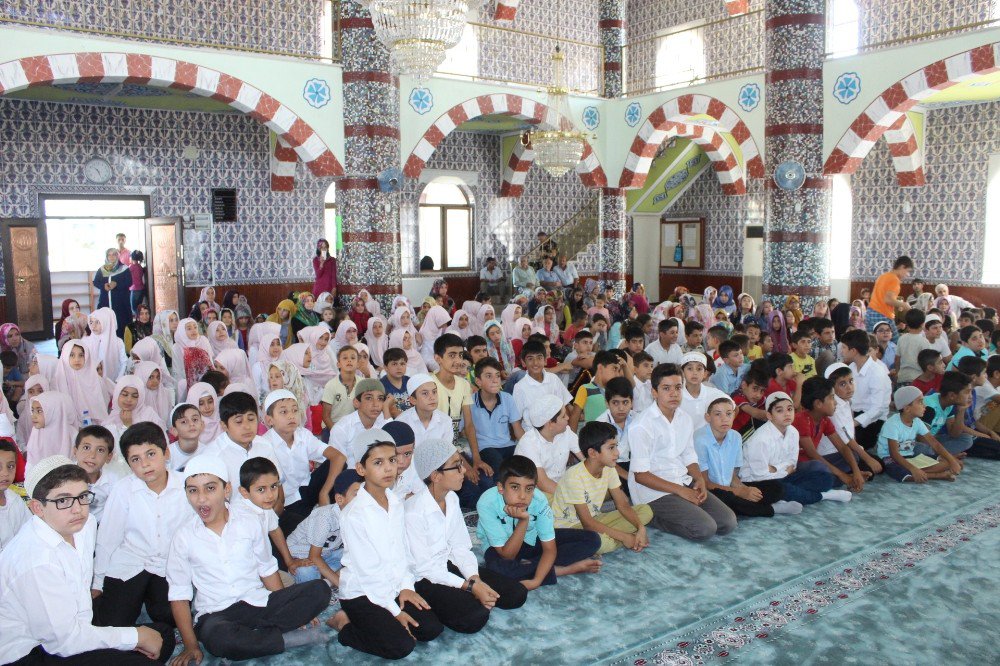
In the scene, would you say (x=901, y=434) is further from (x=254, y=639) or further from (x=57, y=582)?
(x=57, y=582)

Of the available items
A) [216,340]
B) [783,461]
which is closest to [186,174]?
[216,340]

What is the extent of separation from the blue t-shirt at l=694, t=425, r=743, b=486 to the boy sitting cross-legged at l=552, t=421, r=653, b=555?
1.84ft

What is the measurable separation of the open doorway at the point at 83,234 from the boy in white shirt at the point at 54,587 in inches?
315

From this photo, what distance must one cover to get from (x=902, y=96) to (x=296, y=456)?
6821 mm

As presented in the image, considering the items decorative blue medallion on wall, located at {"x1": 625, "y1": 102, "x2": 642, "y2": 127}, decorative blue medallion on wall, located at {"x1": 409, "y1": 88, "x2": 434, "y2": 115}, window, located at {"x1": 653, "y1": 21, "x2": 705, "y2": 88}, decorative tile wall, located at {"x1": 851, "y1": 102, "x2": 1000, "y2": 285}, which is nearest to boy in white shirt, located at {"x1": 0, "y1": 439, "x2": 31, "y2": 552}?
decorative blue medallion on wall, located at {"x1": 409, "y1": 88, "x2": 434, "y2": 115}

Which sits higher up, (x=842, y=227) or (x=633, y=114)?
(x=633, y=114)

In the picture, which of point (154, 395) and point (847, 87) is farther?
point (847, 87)

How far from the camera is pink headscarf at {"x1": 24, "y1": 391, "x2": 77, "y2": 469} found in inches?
152

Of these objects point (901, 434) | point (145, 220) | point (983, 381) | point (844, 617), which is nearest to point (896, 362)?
point (983, 381)

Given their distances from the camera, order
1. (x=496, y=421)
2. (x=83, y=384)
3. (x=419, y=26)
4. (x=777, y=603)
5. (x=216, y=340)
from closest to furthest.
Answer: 1. (x=777, y=603)
2. (x=496, y=421)
3. (x=83, y=384)
4. (x=419, y=26)
5. (x=216, y=340)

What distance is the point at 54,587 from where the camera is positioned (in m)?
2.22

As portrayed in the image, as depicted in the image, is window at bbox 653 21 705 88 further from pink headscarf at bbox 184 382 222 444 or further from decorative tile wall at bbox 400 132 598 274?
pink headscarf at bbox 184 382 222 444

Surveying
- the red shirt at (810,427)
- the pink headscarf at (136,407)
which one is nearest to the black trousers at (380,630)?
the pink headscarf at (136,407)

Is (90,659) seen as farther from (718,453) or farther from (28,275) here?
(28,275)
